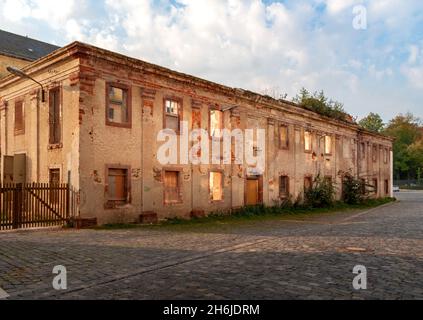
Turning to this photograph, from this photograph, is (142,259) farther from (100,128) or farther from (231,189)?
(231,189)

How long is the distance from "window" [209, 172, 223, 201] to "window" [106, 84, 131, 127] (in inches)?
222

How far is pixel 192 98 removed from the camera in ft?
59.8

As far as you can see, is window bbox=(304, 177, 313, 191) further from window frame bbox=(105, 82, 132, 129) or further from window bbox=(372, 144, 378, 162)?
window frame bbox=(105, 82, 132, 129)

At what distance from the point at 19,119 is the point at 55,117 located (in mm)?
3425

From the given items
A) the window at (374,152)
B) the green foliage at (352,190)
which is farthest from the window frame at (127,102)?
the window at (374,152)

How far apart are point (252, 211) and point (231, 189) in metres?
1.85

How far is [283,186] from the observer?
24.1 meters

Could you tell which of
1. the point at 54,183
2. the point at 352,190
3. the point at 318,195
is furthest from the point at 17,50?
the point at 352,190

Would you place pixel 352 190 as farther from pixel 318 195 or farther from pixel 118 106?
pixel 118 106

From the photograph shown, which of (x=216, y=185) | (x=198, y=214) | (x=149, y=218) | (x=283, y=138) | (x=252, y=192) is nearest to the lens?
(x=149, y=218)

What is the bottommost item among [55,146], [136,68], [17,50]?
[55,146]

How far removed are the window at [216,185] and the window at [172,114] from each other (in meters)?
3.29

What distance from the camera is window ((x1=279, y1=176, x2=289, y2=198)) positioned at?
23.7 metres
